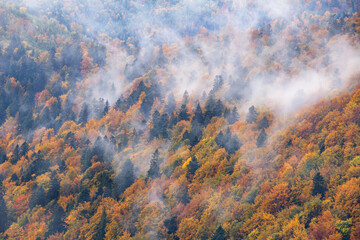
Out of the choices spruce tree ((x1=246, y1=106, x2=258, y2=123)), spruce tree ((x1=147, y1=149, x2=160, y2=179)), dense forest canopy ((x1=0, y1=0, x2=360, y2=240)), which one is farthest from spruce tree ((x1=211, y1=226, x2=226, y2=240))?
spruce tree ((x1=246, y1=106, x2=258, y2=123))

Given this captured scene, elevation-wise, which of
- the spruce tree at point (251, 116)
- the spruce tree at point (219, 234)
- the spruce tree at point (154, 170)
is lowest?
the spruce tree at point (219, 234)

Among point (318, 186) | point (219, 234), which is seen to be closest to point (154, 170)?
point (219, 234)

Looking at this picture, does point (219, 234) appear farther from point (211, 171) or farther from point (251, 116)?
point (251, 116)

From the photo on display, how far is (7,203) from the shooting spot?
13638 cm

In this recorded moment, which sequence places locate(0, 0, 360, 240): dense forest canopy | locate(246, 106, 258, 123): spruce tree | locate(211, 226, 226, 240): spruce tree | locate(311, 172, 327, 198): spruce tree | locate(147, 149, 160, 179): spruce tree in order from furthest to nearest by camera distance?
locate(246, 106, 258, 123): spruce tree, locate(147, 149, 160, 179): spruce tree, locate(0, 0, 360, 240): dense forest canopy, locate(311, 172, 327, 198): spruce tree, locate(211, 226, 226, 240): spruce tree

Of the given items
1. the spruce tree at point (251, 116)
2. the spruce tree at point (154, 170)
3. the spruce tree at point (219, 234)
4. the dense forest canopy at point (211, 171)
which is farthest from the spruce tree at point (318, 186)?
the spruce tree at point (154, 170)

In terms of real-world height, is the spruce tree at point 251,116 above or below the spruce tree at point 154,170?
above

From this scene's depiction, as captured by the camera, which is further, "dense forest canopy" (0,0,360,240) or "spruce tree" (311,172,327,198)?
"dense forest canopy" (0,0,360,240)

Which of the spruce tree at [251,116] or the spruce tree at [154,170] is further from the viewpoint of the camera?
the spruce tree at [251,116]

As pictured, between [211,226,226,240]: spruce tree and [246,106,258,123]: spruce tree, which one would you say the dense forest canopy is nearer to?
[211,226,226,240]: spruce tree

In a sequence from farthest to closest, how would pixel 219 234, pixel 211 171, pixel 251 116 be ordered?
pixel 251 116 → pixel 211 171 → pixel 219 234

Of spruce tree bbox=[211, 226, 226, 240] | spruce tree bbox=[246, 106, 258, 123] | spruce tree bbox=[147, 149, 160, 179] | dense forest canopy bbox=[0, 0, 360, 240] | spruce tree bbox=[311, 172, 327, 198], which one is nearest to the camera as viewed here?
spruce tree bbox=[211, 226, 226, 240]

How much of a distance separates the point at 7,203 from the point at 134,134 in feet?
222

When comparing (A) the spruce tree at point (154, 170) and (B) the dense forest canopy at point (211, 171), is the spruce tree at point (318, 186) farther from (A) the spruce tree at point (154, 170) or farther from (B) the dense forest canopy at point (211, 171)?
(A) the spruce tree at point (154, 170)
